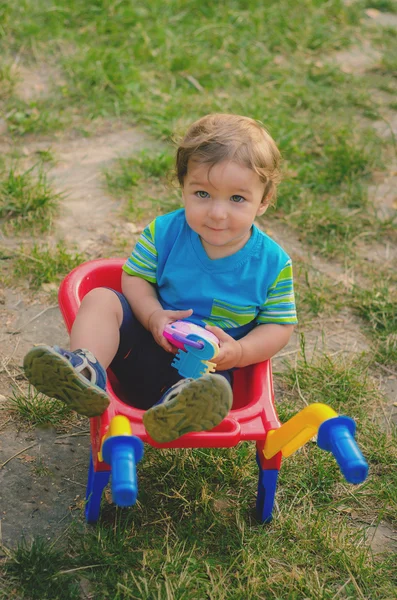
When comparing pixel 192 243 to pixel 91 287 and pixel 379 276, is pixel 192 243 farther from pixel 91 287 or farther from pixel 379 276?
pixel 379 276

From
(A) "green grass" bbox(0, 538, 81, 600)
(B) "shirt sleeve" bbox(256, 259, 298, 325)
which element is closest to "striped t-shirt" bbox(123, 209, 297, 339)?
(B) "shirt sleeve" bbox(256, 259, 298, 325)

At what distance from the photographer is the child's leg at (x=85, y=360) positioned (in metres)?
1.84

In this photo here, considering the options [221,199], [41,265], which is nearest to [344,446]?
[221,199]

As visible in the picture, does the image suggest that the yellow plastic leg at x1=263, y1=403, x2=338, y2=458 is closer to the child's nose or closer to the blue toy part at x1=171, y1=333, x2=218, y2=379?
the blue toy part at x1=171, y1=333, x2=218, y2=379

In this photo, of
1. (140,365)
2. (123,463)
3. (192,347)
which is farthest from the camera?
(140,365)

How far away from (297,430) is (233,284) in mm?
577

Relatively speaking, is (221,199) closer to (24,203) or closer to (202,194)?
(202,194)

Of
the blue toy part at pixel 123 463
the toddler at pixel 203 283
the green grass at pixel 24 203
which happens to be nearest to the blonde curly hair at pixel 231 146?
→ the toddler at pixel 203 283

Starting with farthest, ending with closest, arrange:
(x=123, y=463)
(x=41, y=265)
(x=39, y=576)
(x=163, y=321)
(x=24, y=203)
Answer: (x=24, y=203) → (x=41, y=265) → (x=163, y=321) → (x=39, y=576) → (x=123, y=463)

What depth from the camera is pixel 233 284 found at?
2305 millimetres

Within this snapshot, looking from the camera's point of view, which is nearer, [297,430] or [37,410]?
[297,430]

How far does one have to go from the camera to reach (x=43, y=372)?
1854 millimetres

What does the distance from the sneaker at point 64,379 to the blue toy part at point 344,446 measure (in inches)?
21.9

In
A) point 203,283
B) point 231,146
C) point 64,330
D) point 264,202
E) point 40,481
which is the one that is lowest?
point 64,330
